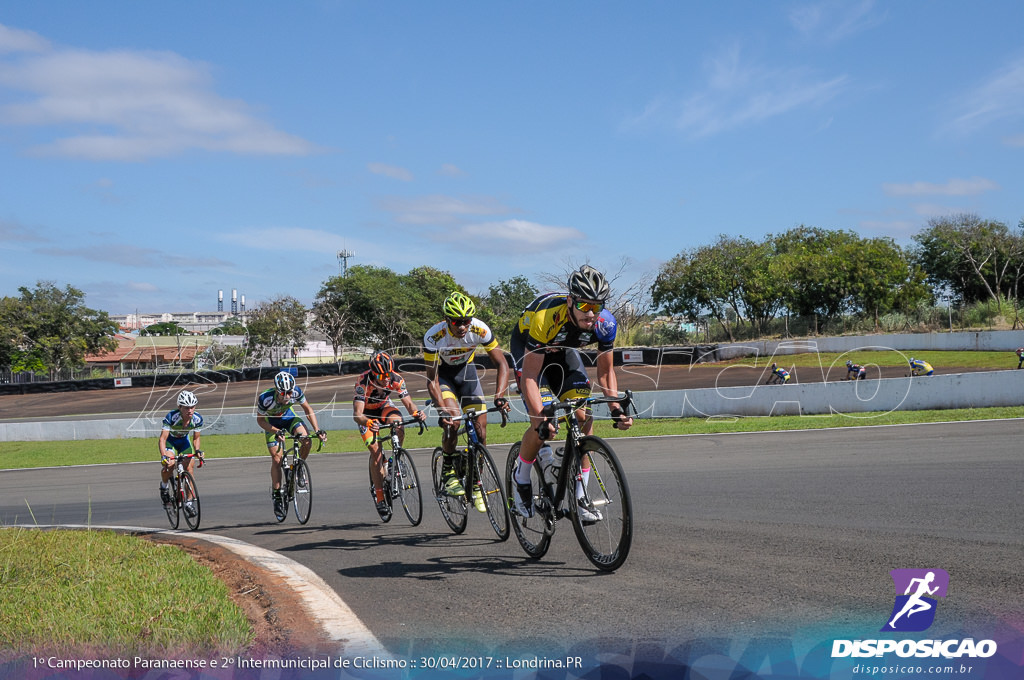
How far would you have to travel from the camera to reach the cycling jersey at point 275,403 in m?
11.0

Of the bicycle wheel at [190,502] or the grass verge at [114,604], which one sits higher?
the grass verge at [114,604]

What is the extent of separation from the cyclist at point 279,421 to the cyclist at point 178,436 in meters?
1.22

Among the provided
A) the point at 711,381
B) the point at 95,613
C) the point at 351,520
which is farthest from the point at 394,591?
the point at 711,381

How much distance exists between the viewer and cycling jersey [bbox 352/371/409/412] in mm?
10039

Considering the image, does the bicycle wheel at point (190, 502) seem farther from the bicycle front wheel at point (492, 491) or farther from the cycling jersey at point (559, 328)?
the cycling jersey at point (559, 328)

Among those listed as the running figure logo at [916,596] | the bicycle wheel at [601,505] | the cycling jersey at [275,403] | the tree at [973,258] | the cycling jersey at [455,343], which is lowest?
the running figure logo at [916,596]

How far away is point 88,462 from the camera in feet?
82.7

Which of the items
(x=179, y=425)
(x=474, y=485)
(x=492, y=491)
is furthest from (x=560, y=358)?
(x=179, y=425)

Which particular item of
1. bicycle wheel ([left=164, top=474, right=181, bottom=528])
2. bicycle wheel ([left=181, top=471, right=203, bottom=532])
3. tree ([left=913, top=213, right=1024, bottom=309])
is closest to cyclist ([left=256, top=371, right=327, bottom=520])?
bicycle wheel ([left=181, top=471, right=203, bottom=532])

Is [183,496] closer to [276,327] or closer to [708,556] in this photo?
[708,556]

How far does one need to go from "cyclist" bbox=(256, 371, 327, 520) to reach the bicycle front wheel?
3.32 metres

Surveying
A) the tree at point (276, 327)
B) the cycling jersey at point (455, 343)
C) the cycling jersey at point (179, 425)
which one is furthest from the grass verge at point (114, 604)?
the tree at point (276, 327)

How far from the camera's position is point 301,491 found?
10.6 meters

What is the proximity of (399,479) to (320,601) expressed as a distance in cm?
421
